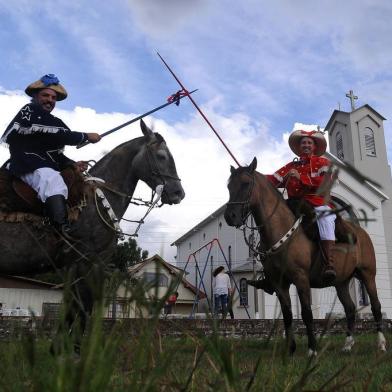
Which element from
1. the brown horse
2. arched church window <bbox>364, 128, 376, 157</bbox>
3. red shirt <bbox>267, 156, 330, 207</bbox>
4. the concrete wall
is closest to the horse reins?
the brown horse

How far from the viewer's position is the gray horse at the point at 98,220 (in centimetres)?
484

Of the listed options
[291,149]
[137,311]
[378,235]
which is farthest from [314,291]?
[137,311]

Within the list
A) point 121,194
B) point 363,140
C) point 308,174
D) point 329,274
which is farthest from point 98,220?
point 363,140

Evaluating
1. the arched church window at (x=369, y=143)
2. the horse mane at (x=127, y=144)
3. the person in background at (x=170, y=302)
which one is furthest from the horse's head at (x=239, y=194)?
the arched church window at (x=369, y=143)

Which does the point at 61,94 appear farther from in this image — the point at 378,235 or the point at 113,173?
the point at 378,235

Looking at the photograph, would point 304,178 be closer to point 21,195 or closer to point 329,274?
point 329,274

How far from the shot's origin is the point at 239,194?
661 centimetres

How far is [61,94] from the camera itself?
5.88 meters

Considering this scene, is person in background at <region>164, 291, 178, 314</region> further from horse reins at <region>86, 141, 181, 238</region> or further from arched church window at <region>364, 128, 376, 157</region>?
arched church window at <region>364, 128, 376, 157</region>

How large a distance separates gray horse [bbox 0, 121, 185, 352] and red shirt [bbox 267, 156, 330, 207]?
7.29 feet

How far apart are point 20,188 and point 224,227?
3568cm

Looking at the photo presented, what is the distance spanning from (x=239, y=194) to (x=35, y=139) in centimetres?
294

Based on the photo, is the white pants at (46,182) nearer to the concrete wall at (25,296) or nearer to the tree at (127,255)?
the tree at (127,255)

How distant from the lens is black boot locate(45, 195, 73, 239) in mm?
4871
